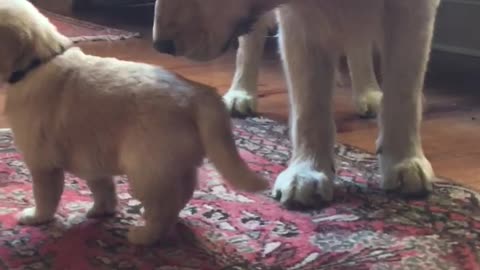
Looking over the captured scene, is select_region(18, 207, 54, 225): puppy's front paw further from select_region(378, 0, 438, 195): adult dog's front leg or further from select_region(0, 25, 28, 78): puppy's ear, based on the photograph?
select_region(378, 0, 438, 195): adult dog's front leg

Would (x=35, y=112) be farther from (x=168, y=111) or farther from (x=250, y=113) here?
(x=250, y=113)

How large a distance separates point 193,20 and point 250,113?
977 millimetres

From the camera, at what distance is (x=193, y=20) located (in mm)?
1525

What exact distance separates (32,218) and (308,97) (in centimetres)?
62

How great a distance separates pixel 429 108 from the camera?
8.53 feet

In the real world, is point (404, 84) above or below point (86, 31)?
above

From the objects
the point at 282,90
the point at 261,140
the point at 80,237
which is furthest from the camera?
the point at 282,90

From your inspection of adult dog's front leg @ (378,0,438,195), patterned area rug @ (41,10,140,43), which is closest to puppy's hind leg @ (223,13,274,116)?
adult dog's front leg @ (378,0,438,195)

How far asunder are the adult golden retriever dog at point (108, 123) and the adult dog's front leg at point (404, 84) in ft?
1.68

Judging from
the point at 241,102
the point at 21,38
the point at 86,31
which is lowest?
the point at 86,31

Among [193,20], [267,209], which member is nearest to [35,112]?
[193,20]

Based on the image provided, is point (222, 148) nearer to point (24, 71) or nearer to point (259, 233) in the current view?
point (259, 233)

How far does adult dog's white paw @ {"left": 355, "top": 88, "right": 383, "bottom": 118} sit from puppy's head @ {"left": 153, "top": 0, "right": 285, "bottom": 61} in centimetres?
96

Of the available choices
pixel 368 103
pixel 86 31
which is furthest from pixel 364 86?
pixel 86 31
